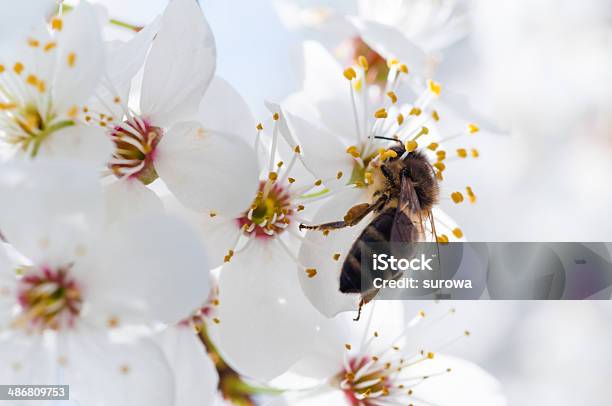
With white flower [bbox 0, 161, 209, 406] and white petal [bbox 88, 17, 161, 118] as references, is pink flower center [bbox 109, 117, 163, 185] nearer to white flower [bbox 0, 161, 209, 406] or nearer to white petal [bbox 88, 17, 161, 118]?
white petal [bbox 88, 17, 161, 118]

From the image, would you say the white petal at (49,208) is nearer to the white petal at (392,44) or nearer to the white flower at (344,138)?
the white flower at (344,138)

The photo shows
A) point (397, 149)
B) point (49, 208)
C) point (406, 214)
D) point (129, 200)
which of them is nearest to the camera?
point (49, 208)

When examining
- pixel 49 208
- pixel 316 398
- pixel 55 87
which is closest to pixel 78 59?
pixel 55 87

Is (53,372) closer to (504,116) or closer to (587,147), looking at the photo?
(504,116)

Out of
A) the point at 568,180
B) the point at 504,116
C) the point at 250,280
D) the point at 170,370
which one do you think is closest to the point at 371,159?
the point at 250,280

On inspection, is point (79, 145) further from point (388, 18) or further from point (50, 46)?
point (388, 18)

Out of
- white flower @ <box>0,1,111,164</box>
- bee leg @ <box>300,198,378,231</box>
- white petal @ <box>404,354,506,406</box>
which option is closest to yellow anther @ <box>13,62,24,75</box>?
white flower @ <box>0,1,111,164</box>

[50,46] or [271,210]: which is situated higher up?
[50,46]
